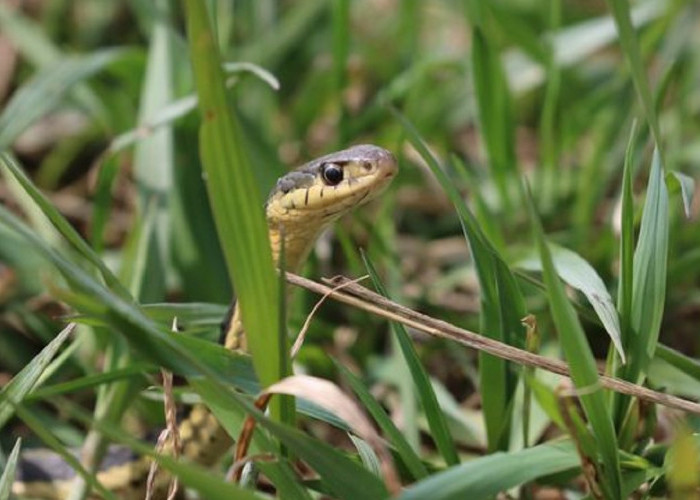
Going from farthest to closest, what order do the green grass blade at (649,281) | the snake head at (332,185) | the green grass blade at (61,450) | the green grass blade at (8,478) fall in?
the snake head at (332,185) < the green grass blade at (649,281) < the green grass blade at (8,478) < the green grass blade at (61,450)

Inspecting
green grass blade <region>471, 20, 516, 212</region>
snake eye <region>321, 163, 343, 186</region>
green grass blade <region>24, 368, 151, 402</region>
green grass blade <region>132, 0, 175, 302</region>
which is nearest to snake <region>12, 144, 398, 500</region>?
snake eye <region>321, 163, 343, 186</region>

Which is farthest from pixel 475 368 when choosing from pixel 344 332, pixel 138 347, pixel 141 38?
pixel 141 38

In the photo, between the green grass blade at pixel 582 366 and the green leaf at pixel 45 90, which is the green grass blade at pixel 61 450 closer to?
the green grass blade at pixel 582 366

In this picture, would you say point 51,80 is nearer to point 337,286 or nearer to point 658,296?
point 337,286

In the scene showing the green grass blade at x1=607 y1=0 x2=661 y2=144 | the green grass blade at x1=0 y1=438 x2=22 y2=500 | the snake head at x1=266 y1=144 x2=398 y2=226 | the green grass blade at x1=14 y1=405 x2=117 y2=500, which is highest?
the green grass blade at x1=607 y1=0 x2=661 y2=144

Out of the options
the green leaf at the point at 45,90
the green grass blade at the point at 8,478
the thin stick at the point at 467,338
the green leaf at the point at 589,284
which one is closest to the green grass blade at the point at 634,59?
the green leaf at the point at 589,284

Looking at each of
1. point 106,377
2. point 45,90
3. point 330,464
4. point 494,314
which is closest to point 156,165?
point 45,90

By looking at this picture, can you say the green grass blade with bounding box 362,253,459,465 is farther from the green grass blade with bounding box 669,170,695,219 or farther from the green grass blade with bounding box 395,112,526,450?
the green grass blade with bounding box 669,170,695,219
